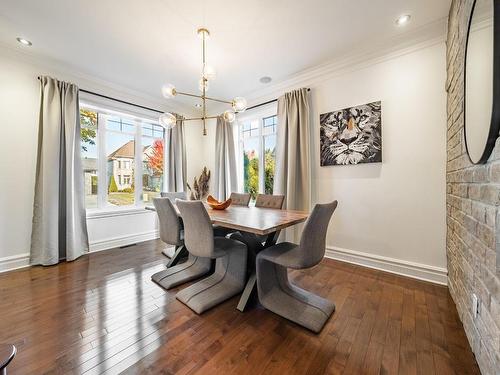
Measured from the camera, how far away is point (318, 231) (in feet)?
5.14

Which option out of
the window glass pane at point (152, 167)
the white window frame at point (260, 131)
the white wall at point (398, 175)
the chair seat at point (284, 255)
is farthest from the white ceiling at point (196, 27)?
the chair seat at point (284, 255)

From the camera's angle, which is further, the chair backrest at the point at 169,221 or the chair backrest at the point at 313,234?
the chair backrest at the point at 169,221

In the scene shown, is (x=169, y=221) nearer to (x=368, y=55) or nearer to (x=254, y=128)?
(x=254, y=128)

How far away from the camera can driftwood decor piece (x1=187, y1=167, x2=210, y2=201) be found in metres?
4.50

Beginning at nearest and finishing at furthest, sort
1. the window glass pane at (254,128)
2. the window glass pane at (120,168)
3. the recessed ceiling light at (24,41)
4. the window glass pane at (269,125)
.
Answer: the recessed ceiling light at (24,41), the window glass pane at (120,168), the window glass pane at (269,125), the window glass pane at (254,128)

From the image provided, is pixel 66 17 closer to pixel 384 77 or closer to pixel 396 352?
pixel 384 77

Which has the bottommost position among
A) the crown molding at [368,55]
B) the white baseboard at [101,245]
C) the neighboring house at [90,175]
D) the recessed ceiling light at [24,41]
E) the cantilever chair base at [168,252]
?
the cantilever chair base at [168,252]

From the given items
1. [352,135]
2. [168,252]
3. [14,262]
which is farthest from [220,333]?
[14,262]

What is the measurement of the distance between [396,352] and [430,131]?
2173mm

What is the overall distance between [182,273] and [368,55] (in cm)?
350

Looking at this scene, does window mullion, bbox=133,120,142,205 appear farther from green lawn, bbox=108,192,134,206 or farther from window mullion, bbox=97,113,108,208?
window mullion, bbox=97,113,108,208

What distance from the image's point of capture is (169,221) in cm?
226

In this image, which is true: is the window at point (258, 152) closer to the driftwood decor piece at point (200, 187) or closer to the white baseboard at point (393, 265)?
the driftwood decor piece at point (200, 187)

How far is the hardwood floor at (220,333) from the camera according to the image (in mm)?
1207
